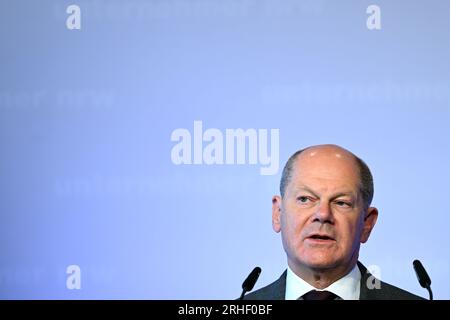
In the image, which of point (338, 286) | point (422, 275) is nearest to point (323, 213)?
point (338, 286)

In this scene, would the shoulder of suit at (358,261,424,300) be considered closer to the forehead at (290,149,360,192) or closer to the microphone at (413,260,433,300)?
the microphone at (413,260,433,300)

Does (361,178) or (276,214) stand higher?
(361,178)

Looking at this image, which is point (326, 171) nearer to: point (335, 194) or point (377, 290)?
point (335, 194)

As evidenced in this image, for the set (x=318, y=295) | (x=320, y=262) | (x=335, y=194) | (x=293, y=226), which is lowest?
(x=318, y=295)

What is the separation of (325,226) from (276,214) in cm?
20

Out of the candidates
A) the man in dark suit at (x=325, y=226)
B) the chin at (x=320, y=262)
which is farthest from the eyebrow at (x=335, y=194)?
the chin at (x=320, y=262)

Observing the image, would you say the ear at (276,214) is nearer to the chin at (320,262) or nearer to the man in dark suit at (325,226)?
the man in dark suit at (325,226)

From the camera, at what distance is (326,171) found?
12.9ft

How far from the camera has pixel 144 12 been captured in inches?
162

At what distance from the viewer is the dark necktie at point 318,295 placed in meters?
3.92

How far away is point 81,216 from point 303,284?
2.79 ft

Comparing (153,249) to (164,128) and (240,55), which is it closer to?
(164,128)

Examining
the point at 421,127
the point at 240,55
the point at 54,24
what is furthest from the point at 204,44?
the point at 421,127

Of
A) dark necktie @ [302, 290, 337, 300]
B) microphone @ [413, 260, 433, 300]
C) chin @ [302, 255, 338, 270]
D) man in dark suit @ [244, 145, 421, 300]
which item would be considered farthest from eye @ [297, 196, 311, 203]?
microphone @ [413, 260, 433, 300]
